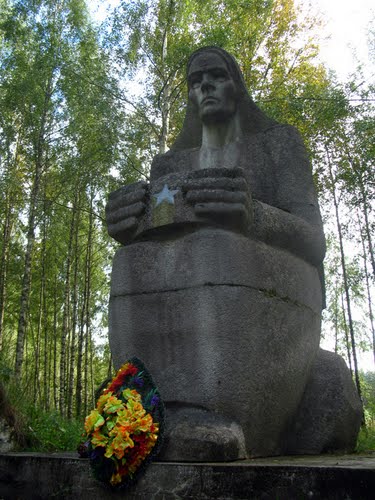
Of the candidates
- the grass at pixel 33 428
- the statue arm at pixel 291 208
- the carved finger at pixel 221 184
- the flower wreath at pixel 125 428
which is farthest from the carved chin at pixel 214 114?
the grass at pixel 33 428

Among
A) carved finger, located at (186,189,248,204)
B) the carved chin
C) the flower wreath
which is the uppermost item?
the carved chin

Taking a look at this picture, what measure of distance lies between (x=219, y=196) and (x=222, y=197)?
0.06 ft

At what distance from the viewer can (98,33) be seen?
15922mm

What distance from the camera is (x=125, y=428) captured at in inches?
96.3

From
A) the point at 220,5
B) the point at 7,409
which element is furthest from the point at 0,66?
the point at 7,409

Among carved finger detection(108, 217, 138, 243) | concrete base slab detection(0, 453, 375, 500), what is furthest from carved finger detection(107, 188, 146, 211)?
concrete base slab detection(0, 453, 375, 500)

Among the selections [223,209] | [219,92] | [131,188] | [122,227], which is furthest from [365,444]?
[219,92]

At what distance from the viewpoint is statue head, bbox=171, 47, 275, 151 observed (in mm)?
3873

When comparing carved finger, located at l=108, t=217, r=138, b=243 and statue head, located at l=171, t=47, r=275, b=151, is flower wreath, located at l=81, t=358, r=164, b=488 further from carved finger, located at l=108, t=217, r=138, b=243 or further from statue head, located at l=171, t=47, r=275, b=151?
statue head, located at l=171, t=47, r=275, b=151

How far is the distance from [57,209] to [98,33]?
5.61 metres

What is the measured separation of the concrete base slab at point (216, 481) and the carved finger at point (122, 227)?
4.32 feet

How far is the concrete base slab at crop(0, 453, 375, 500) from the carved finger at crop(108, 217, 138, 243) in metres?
1.32

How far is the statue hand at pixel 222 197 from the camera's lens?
2.86 m

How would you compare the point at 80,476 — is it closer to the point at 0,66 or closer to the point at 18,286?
the point at 0,66
